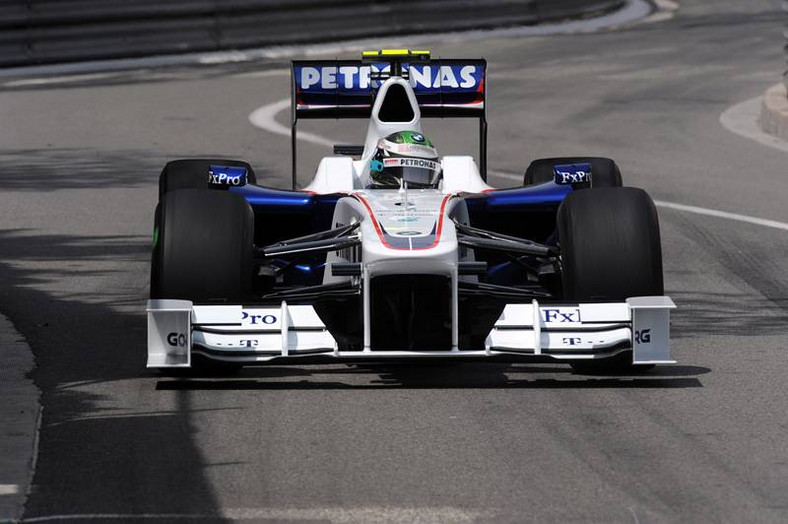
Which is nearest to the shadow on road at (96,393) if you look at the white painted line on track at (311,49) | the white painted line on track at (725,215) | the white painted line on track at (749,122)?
the white painted line on track at (725,215)

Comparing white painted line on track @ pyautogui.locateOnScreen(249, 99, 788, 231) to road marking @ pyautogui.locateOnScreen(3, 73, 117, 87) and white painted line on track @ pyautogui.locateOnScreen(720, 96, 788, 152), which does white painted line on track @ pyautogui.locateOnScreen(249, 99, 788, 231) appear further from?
road marking @ pyautogui.locateOnScreen(3, 73, 117, 87)

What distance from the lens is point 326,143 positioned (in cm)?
1950

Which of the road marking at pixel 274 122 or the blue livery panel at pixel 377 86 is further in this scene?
the road marking at pixel 274 122

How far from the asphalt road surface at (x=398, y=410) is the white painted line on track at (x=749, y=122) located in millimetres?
2447

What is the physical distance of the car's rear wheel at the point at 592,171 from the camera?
1126 centimetres

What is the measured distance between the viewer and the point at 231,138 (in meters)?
19.9

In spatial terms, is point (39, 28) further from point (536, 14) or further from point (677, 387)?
point (677, 387)

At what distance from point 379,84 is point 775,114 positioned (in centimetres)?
959

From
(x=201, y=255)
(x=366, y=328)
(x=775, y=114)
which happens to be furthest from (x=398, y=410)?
(x=775, y=114)

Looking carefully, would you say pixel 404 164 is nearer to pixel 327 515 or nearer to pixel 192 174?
pixel 192 174

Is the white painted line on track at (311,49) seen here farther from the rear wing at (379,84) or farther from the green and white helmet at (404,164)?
the green and white helmet at (404,164)

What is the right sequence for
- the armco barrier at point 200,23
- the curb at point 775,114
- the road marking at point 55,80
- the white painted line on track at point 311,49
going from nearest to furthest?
the curb at point 775,114
the road marking at point 55,80
the armco barrier at point 200,23
the white painted line on track at point 311,49

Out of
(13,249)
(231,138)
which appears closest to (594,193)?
(13,249)

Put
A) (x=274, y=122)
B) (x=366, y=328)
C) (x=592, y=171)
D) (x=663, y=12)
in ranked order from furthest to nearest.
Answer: (x=663, y=12)
(x=274, y=122)
(x=592, y=171)
(x=366, y=328)
